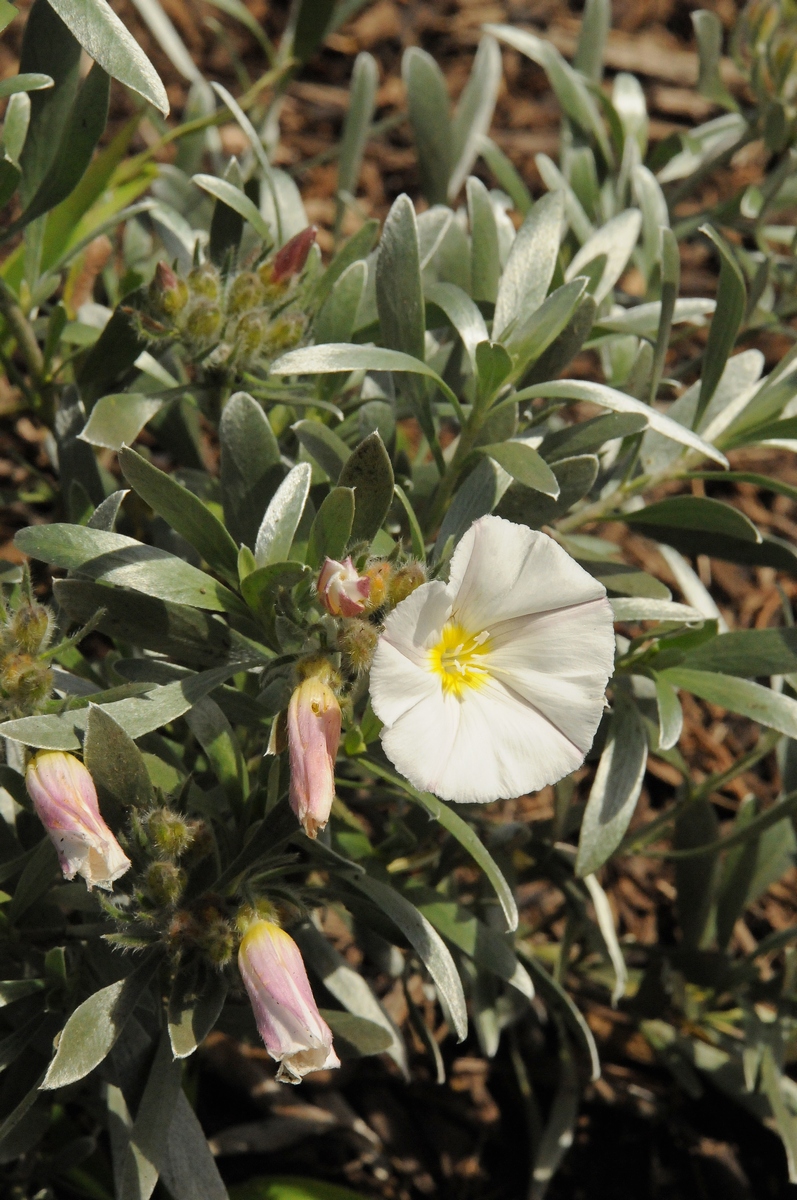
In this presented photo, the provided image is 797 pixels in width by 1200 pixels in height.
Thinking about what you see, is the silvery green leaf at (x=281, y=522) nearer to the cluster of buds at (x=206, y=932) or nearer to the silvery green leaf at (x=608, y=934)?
the cluster of buds at (x=206, y=932)

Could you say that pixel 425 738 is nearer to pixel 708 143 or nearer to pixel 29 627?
pixel 29 627

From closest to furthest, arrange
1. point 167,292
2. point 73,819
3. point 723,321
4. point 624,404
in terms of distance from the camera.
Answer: point 73,819 → point 624,404 → point 167,292 → point 723,321

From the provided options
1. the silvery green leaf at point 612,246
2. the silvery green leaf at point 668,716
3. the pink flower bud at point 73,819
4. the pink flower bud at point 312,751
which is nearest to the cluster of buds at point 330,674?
the pink flower bud at point 312,751

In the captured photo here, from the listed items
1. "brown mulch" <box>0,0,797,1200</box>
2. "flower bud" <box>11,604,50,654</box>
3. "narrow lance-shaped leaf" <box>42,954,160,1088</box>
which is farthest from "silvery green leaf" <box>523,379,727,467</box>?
"brown mulch" <box>0,0,797,1200</box>

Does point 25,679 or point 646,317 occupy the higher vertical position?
point 646,317

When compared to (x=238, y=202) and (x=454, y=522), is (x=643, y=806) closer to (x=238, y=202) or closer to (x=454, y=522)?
(x=454, y=522)

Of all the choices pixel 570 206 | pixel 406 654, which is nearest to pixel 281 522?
pixel 406 654

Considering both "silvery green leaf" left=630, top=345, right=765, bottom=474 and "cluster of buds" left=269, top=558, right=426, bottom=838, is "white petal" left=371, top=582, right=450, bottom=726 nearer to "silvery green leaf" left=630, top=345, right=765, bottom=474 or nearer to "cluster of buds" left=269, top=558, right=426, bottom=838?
"cluster of buds" left=269, top=558, right=426, bottom=838
